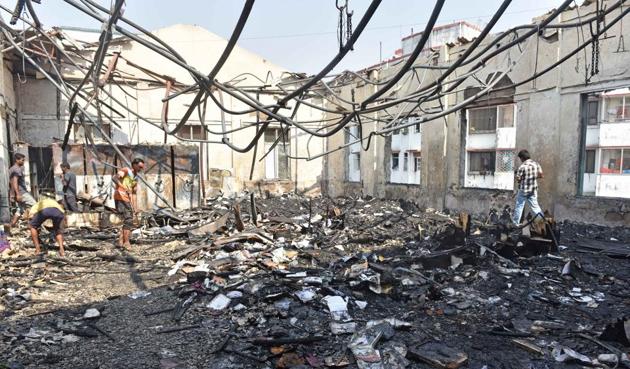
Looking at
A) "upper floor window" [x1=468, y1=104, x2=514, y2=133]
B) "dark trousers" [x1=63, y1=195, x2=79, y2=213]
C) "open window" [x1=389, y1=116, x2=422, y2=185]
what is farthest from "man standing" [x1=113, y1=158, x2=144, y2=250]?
"upper floor window" [x1=468, y1=104, x2=514, y2=133]

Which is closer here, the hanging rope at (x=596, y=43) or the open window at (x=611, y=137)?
the hanging rope at (x=596, y=43)

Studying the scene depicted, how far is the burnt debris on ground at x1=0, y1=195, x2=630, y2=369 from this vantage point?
11.0ft

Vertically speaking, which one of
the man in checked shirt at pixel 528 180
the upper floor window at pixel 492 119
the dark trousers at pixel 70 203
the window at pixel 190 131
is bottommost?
the dark trousers at pixel 70 203

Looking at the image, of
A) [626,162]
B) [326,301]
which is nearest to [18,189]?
[326,301]

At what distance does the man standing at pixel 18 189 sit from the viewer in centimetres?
844

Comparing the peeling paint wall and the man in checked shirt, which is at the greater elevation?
the peeling paint wall

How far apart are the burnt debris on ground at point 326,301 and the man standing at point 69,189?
211cm

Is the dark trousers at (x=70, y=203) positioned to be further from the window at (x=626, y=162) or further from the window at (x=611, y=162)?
the window at (x=626, y=162)

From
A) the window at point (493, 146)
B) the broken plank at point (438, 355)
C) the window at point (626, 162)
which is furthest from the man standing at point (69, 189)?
the window at point (626, 162)

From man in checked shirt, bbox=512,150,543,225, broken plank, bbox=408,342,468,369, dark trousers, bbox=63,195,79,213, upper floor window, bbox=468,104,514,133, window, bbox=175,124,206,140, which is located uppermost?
upper floor window, bbox=468,104,514,133

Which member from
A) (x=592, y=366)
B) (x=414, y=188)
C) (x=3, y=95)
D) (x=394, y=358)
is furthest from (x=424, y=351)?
(x=3, y=95)

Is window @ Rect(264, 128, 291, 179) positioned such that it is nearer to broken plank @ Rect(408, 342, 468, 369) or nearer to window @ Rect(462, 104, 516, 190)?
window @ Rect(462, 104, 516, 190)

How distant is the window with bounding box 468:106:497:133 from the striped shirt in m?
11.7

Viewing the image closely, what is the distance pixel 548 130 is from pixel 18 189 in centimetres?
1206
